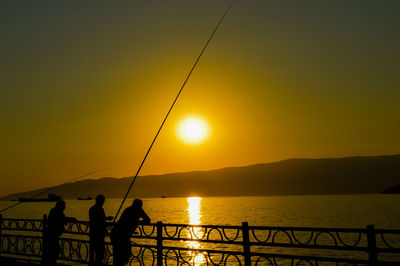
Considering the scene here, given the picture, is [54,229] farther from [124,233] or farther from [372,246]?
[372,246]

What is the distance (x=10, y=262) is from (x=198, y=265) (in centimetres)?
2320

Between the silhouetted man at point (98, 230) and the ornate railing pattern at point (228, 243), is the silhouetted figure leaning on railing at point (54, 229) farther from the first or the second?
the silhouetted man at point (98, 230)

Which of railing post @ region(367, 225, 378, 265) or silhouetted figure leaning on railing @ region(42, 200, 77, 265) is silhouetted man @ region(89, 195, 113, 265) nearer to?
silhouetted figure leaning on railing @ region(42, 200, 77, 265)

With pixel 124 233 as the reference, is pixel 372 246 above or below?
below

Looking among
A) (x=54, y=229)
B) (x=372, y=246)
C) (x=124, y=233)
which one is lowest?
(x=372, y=246)

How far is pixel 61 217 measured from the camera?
433 inches

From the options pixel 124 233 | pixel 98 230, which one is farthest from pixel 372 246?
pixel 98 230

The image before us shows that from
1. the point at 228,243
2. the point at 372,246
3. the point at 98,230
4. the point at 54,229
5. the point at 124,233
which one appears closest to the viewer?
the point at 372,246

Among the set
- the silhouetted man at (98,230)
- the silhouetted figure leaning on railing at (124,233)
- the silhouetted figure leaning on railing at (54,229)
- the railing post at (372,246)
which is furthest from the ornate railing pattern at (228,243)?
the silhouetted figure leaning on railing at (124,233)

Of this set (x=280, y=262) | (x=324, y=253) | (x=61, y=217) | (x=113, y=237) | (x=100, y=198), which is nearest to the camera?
(x=113, y=237)

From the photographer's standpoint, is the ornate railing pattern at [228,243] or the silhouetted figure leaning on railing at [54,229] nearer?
the ornate railing pattern at [228,243]

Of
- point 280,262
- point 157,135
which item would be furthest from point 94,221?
point 280,262

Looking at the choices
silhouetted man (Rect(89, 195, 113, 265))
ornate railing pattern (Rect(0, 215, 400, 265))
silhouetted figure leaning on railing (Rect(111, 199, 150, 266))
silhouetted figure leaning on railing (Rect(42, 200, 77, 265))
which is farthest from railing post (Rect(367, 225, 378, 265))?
silhouetted figure leaning on railing (Rect(42, 200, 77, 265))

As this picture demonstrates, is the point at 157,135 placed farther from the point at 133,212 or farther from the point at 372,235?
the point at 372,235
